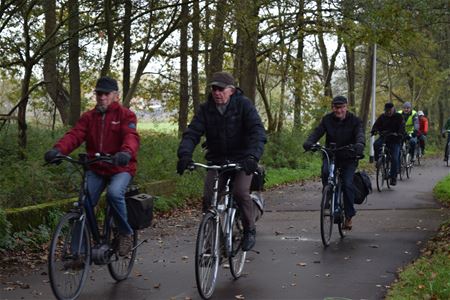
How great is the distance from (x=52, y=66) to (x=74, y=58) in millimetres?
709

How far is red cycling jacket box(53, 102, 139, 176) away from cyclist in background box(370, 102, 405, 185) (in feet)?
33.1

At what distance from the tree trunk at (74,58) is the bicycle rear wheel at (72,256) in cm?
851

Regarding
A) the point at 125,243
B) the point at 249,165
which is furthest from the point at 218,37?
the point at 249,165

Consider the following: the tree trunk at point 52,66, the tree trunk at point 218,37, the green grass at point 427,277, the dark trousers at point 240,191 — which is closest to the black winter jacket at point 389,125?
the tree trunk at point 218,37

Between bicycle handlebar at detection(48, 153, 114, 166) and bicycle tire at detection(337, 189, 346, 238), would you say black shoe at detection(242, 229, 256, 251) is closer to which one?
bicycle handlebar at detection(48, 153, 114, 166)

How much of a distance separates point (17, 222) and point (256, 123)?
12.8ft

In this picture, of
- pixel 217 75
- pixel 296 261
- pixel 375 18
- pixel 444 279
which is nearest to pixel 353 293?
pixel 444 279

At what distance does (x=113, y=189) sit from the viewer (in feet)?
22.8

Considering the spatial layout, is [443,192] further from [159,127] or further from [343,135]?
[159,127]

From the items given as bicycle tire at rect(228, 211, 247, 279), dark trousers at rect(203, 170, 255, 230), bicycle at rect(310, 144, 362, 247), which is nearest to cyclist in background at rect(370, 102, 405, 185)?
bicycle at rect(310, 144, 362, 247)

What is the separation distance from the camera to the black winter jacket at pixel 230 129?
7.29m

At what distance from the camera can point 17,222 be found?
30.8 ft

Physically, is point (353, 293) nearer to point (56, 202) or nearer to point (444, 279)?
point (444, 279)

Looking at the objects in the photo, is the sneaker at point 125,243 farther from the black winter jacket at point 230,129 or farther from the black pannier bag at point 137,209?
the black winter jacket at point 230,129
